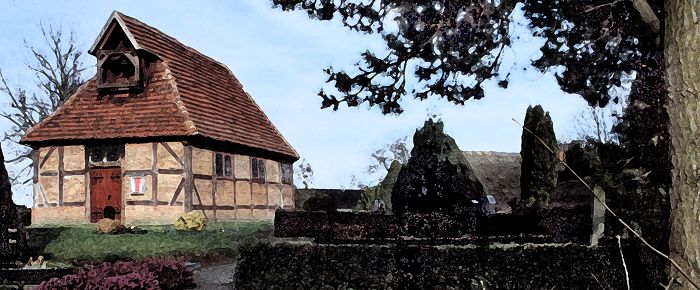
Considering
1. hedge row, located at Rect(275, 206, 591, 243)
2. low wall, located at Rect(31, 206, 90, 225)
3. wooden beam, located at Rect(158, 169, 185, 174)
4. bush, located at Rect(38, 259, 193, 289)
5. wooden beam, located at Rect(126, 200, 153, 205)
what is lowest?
bush, located at Rect(38, 259, 193, 289)

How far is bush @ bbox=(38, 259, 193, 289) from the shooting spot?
1220cm

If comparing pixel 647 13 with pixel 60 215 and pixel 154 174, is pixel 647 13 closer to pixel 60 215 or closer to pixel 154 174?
pixel 154 174

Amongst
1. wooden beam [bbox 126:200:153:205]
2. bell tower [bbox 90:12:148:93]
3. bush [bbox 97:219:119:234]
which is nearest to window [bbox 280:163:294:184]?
bell tower [bbox 90:12:148:93]

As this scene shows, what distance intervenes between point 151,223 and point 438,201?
11.0 meters

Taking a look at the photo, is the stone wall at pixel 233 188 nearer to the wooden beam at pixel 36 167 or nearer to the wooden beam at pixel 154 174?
the wooden beam at pixel 154 174

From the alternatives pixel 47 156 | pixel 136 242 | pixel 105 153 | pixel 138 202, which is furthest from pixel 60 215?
pixel 136 242

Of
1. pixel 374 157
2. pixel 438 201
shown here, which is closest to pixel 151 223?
pixel 438 201

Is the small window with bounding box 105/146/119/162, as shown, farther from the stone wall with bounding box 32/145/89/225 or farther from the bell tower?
the bell tower

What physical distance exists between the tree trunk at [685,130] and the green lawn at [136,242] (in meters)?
15.2

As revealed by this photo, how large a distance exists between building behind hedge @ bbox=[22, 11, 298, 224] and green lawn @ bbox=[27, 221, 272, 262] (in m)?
1.77

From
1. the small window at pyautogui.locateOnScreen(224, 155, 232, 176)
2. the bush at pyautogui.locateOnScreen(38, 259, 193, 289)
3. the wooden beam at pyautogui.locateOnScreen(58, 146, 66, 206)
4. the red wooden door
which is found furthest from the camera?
the small window at pyautogui.locateOnScreen(224, 155, 232, 176)

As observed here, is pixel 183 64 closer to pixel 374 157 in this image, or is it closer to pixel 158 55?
pixel 158 55

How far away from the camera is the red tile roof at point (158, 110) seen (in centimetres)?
2520

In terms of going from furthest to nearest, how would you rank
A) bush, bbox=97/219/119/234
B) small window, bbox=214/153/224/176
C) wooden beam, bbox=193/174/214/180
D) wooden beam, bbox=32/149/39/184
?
small window, bbox=214/153/224/176 < wooden beam, bbox=32/149/39/184 < wooden beam, bbox=193/174/214/180 < bush, bbox=97/219/119/234
